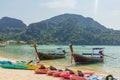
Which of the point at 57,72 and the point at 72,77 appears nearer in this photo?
the point at 72,77

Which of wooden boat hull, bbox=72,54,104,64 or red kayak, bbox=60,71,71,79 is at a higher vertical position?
red kayak, bbox=60,71,71,79

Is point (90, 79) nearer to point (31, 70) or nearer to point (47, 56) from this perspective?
point (31, 70)

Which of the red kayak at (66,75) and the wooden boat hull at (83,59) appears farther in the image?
the wooden boat hull at (83,59)

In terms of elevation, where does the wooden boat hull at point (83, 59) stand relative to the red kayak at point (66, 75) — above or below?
below

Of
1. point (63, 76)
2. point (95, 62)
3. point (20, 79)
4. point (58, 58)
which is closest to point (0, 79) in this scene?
point (20, 79)

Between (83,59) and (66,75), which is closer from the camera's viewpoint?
(66,75)

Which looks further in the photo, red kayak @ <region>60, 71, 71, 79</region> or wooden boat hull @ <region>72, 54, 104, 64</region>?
wooden boat hull @ <region>72, 54, 104, 64</region>

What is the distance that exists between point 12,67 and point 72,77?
28.6ft

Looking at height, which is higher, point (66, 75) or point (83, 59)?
point (66, 75)

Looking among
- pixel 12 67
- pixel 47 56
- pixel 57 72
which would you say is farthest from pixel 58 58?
pixel 57 72

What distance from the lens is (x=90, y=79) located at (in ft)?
59.2

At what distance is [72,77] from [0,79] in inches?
192

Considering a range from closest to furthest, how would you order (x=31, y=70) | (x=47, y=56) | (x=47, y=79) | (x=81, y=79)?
(x=81, y=79)
(x=47, y=79)
(x=31, y=70)
(x=47, y=56)

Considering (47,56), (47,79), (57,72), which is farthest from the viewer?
(47,56)
